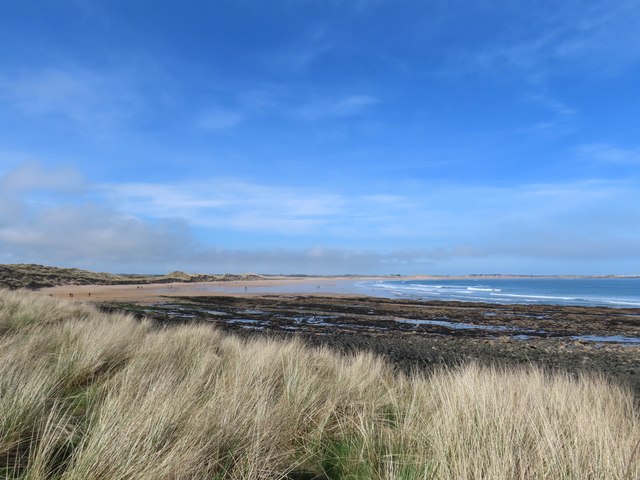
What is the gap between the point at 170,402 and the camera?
3504mm

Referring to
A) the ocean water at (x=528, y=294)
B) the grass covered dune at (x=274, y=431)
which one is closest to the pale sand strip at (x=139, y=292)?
the ocean water at (x=528, y=294)

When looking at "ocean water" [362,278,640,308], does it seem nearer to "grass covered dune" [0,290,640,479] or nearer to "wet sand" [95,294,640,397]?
"wet sand" [95,294,640,397]

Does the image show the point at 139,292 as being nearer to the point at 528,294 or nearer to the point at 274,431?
the point at 274,431

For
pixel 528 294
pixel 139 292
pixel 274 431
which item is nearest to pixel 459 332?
pixel 274 431

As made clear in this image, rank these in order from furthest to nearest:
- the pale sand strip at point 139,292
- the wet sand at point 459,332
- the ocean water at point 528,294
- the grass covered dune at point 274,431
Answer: the ocean water at point 528,294 < the pale sand strip at point 139,292 < the wet sand at point 459,332 < the grass covered dune at point 274,431

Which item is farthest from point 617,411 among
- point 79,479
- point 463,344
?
point 463,344

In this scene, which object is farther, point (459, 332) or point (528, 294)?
point (528, 294)

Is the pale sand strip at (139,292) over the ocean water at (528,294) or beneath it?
beneath

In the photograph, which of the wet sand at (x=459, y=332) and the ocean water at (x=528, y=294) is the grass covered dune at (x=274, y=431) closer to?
the wet sand at (x=459, y=332)

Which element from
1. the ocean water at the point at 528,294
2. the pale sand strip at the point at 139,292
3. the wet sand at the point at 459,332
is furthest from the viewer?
the ocean water at the point at 528,294

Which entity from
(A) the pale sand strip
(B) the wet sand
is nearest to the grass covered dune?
(B) the wet sand

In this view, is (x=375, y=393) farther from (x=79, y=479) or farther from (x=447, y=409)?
(x=79, y=479)

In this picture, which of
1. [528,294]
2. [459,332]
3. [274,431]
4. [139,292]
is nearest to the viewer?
[274,431]

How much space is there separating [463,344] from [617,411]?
1156 centimetres
